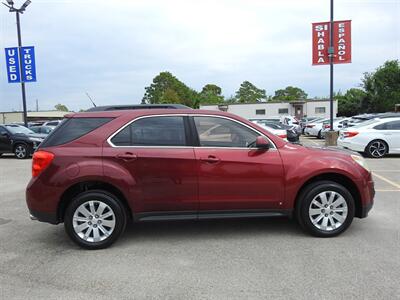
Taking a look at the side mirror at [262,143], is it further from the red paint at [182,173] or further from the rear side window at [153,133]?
the rear side window at [153,133]

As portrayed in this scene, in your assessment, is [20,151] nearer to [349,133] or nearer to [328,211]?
[349,133]

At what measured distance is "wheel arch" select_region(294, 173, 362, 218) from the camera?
4773 mm

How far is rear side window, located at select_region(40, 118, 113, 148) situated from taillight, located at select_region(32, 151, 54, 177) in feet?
0.46

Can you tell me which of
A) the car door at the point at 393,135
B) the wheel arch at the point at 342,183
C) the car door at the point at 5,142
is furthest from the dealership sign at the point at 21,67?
the wheel arch at the point at 342,183

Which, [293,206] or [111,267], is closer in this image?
[111,267]

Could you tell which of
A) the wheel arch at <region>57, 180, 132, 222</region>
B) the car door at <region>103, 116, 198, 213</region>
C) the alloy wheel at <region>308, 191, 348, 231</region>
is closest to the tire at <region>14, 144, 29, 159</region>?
the wheel arch at <region>57, 180, 132, 222</region>

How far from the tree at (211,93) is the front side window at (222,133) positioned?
9588cm

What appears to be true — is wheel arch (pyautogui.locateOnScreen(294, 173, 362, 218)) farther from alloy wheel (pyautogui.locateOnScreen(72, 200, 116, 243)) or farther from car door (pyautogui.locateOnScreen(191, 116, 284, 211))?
alloy wheel (pyautogui.locateOnScreen(72, 200, 116, 243))

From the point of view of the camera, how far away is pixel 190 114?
15.6 feet

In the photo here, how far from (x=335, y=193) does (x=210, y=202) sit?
5.28 ft

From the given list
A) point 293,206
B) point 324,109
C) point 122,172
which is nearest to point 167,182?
point 122,172

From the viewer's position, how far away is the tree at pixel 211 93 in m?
101

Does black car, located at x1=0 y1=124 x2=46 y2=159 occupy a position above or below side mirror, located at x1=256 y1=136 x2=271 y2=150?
below

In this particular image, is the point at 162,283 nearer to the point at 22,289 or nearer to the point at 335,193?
the point at 22,289
